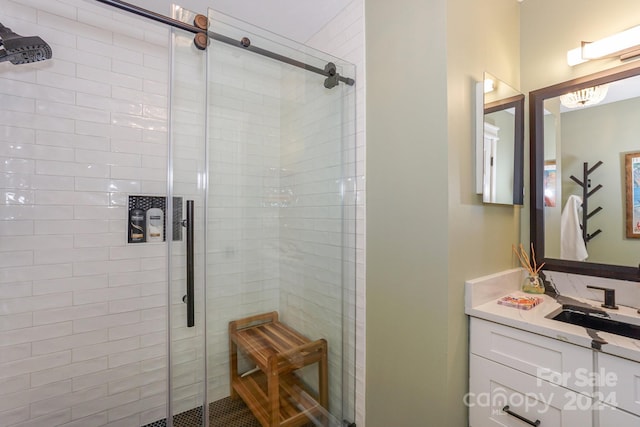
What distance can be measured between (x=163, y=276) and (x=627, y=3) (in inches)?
111

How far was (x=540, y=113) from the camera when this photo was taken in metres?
1.54

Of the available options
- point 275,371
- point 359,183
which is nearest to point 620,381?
point 359,183

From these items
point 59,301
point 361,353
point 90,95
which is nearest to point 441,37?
point 361,353

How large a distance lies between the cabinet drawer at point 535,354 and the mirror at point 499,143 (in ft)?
1.91

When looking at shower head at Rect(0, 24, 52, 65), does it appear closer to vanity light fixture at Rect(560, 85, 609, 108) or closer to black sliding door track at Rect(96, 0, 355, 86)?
black sliding door track at Rect(96, 0, 355, 86)

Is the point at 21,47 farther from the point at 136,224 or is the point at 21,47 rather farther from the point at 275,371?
the point at 275,371

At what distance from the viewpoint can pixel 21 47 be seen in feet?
3.78

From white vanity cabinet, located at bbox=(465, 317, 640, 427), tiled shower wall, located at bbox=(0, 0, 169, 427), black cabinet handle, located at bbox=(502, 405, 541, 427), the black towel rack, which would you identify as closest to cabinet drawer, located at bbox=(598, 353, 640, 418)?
white vanity cabinet, located at bbox=(465, 317, 640, 427)

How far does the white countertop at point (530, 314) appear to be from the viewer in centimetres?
92

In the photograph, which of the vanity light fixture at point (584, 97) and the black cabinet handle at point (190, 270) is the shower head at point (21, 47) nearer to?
the black cabinet handle at point (190, 270)

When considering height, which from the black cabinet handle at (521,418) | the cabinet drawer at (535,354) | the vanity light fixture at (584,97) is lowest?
the black cabinet handle at (521,418)

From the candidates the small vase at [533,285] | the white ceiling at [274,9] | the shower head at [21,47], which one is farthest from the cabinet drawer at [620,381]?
the shower head at [21,47]

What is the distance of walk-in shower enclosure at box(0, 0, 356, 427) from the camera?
1340mm

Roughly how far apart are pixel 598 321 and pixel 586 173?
0.70 meters
